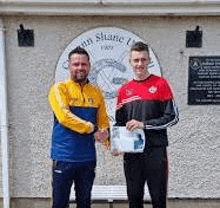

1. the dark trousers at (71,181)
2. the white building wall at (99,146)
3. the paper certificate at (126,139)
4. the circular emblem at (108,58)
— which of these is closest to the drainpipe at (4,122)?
the white building wall at (99,146)

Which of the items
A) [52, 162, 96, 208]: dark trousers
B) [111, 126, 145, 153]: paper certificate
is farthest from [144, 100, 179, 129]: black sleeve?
[52, 162, 96, 208]: dark trousers

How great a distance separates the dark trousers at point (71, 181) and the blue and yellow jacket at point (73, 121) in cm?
7

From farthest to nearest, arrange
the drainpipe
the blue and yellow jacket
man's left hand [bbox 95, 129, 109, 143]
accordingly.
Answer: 1. the drainpipe
2. man's left hand [bbox 95, 129, 109, 143]
3. the blue and yellow jacket

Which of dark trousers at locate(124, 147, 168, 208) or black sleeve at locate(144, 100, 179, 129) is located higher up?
black sleeve at locate(144, 100, 179, 129)

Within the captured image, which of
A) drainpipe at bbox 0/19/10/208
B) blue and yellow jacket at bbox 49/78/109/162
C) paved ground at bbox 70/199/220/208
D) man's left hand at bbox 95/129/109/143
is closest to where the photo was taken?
blue and yellow jacket at bbox 49/78/109/162

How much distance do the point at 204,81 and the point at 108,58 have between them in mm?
1124

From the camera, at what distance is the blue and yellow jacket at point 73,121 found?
11.7 ft

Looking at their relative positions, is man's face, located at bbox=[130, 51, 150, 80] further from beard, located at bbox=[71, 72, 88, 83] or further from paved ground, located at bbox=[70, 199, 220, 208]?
paved ground, located at bbox=[70, 199, 220, 208]

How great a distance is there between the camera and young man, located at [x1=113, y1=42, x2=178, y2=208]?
382cm

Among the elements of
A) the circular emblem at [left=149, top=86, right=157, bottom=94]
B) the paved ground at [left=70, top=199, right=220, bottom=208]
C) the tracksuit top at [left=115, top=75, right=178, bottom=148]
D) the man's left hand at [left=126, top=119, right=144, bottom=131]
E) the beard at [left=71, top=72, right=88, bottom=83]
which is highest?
the beard at [left=71, top=72, right=88, bottom=83]

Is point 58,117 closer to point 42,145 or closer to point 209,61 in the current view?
point 42,145

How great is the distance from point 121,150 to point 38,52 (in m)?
1.47

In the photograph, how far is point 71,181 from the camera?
371cm

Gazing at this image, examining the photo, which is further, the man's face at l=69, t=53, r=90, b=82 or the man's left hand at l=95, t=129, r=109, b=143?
the man's left hand at l=95, t=129, r=109, b=143
